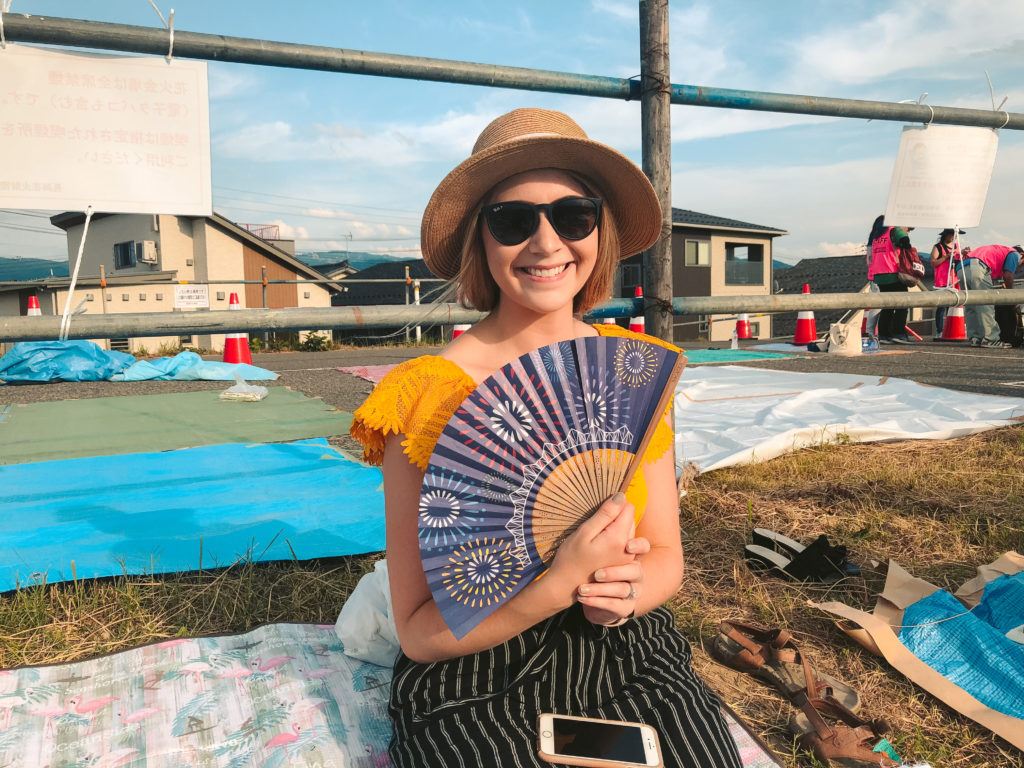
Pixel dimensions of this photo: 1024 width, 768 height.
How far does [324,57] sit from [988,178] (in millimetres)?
2712

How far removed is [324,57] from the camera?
6.11 ft

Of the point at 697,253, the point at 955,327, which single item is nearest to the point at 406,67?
the point at 955,327

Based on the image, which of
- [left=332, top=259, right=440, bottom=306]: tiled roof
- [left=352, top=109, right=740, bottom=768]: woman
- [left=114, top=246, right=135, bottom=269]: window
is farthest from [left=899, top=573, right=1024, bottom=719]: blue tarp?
[left=114, top=246, right=135, bottom=269]: window

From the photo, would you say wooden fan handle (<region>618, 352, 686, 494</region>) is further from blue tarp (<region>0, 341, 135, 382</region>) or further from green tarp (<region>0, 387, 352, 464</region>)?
blue tarp (<region>0, 341, 135, 382</region>)

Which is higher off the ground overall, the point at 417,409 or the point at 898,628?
the point at 417,409

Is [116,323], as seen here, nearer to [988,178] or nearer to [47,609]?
[47,609]

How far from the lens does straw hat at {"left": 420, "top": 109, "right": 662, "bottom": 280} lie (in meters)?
1.30

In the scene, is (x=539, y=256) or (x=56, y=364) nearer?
(x=539, y=256)

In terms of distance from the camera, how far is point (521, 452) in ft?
3.50

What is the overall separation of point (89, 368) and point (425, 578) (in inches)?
319

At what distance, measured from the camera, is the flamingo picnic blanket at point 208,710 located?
4.42 feet

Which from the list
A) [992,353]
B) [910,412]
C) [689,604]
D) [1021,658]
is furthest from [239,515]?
[992,353]

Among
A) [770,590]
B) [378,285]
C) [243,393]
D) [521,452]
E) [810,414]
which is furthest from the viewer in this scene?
[378,285]

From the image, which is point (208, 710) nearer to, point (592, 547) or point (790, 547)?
point (592, 547)
